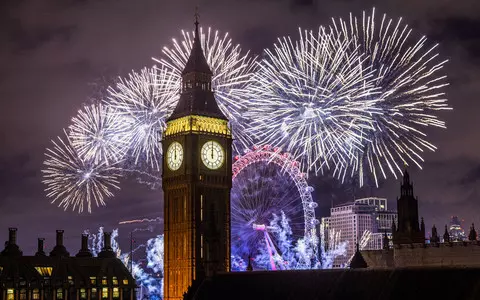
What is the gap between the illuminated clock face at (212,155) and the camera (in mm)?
114688

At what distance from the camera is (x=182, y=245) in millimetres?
114188

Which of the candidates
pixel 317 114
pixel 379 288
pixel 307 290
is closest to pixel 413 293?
pixel 379 288

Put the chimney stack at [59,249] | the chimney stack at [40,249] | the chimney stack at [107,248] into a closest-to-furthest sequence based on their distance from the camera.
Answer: the chimney stack at [40,249] → the chimney stack at [59,249] → the chimney stack at [107,248]

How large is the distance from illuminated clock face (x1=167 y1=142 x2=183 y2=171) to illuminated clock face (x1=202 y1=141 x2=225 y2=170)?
9.64 ft

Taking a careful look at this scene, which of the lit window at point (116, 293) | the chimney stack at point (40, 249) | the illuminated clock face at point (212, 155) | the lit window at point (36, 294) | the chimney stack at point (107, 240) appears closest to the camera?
the illuminated clock face at point (212, 155)

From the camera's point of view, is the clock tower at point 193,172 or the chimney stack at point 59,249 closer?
the clock tower at point 193,172

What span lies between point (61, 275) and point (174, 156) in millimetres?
38209

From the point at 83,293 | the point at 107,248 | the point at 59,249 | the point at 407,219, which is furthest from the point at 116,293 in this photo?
the point at 407,219

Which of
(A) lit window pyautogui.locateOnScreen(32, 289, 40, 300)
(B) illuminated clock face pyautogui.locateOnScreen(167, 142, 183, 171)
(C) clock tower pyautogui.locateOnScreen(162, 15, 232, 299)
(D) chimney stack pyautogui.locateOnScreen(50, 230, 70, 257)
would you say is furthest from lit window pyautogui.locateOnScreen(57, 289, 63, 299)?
(B) illuminated clock face pyautogui.locateOnScreen(167, 142, 183, 171)

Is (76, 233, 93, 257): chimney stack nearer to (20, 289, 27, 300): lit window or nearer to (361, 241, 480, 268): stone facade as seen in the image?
(20, 289, 27, 300): lit window

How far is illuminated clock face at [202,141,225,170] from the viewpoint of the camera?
376 feet

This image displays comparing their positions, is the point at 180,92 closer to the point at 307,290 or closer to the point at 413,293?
the point at 307,290

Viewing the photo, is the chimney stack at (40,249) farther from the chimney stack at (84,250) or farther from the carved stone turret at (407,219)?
Result: the carved stone turret at (407,219)

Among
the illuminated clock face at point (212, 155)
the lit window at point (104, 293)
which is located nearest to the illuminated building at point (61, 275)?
the lit window at point (104, 293)
